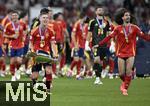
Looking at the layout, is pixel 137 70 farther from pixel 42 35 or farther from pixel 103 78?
pixel 42 35

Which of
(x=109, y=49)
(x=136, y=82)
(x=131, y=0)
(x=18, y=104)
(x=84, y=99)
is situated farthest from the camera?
(x=131, y=0)

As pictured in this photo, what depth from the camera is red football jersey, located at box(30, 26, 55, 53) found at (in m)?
21.7

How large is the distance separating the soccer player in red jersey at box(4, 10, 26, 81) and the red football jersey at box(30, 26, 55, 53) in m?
5.85

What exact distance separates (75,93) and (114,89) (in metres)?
1.99

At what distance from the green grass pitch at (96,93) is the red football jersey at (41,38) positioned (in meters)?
1.37

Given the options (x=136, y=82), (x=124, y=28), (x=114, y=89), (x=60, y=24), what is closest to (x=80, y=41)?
(x=60, y=24)

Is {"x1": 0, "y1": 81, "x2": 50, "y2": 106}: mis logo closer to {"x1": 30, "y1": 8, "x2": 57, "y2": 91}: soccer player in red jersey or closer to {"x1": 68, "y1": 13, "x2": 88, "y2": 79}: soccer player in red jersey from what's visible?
{"x1": 30, "y1": 8, "x2": 57, "y2": 91}: soccer player in red jersey

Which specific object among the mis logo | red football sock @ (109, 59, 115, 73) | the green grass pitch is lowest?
the green grass pitch

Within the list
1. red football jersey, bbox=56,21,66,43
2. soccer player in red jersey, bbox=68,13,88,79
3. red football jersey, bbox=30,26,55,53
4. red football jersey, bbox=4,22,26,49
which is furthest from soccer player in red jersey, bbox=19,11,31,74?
red football jersey, bbox=30,26,55,53

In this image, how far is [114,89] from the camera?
24.2 meters

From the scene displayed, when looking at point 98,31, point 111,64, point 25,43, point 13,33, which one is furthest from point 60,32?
point 98,31

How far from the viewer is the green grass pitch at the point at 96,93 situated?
1978 cm

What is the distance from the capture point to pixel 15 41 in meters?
28.3

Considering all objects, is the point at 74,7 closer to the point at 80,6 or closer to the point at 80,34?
the point at 80,6
